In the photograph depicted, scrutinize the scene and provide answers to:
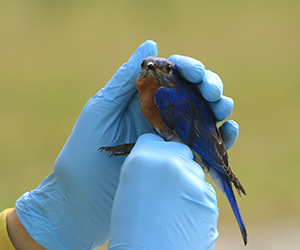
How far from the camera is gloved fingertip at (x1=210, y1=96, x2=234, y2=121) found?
1815mm

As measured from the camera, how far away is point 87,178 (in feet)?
6.24

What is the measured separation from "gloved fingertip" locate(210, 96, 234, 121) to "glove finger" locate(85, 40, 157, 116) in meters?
0.63

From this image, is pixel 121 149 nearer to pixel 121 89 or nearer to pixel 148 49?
pixel 121 89

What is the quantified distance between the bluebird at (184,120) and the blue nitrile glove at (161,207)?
0.30 m

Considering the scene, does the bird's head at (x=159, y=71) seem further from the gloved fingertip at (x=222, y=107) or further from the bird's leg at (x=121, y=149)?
the bird's leg at (x=121, y=149)

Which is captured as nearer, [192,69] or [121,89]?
[192,69]

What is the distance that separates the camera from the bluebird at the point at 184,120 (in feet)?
5.57

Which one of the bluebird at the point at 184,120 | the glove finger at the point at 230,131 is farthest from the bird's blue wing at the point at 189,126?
the glove finger at the point at 230,131

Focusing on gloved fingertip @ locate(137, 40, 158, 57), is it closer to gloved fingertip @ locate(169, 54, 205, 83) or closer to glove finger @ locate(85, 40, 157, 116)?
glove finger @ locate(85, 40, 157, 116)

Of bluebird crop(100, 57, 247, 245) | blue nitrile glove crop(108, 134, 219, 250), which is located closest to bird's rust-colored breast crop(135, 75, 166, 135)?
bluebird crop(100, 57, 247, 245)

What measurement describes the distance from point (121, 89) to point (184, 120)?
1.91 feet

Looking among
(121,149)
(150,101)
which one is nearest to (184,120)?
(150,101)

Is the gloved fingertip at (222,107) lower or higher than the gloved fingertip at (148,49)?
lower

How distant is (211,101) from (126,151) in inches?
26.4
